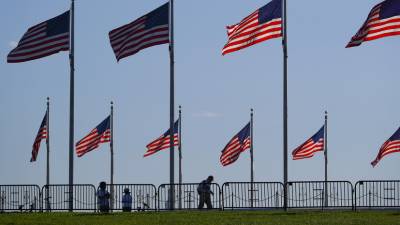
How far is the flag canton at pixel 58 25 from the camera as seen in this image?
4150 cm

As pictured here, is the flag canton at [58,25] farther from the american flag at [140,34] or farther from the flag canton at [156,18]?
the flag canton at [156,18]

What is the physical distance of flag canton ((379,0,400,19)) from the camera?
3322cm

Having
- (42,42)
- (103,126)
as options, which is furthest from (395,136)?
(103,126)

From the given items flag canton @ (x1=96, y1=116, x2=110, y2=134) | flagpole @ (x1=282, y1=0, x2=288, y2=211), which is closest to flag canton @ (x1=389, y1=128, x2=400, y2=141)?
flagpole @ (x1=282, y1=0, x2=288, y2=211)

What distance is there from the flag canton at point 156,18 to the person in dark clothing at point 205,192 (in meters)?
5.77

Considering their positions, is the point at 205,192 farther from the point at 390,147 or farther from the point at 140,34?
the point at 390,147

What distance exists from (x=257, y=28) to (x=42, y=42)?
8.68 m

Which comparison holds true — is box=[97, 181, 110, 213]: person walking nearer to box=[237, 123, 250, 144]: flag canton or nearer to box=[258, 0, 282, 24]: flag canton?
box=[258, 0, 282, 24]: flag canton

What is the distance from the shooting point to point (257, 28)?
3644 cm

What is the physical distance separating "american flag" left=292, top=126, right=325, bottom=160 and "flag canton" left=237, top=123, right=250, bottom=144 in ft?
9.10

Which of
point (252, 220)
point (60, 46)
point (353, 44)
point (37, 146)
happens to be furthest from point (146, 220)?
point (37, 146)

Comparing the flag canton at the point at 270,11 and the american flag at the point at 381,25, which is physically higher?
the flag canton at the point at 270,11

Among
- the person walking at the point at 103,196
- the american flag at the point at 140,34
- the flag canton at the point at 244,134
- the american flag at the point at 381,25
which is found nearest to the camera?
the american flag at the point at 381,25

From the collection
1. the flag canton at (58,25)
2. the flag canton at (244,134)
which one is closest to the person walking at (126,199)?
the flag canton at (58,25)
